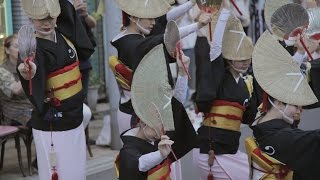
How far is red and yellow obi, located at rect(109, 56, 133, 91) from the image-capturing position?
459cm

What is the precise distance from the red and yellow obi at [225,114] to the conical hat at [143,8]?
0.78 meters

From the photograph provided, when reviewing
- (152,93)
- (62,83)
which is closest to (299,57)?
(152,93)

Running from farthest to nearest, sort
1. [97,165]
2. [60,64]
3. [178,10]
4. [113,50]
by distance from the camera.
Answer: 1. [113,50]
2. [97,165]
3. [178,10]
4. [60,64]

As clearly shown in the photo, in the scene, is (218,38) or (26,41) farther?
(218,38)

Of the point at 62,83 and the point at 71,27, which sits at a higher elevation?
the point at 71,27

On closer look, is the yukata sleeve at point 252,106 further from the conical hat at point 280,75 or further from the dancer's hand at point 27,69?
the dancer's hand at point 27,69

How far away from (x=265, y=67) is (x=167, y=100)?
2.04 feet

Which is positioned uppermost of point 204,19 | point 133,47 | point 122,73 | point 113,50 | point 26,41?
point 204,19

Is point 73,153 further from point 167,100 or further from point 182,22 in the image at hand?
point 182,22

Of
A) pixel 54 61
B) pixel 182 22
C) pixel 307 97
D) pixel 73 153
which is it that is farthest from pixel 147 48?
pixel 182 22

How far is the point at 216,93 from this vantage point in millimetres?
4363

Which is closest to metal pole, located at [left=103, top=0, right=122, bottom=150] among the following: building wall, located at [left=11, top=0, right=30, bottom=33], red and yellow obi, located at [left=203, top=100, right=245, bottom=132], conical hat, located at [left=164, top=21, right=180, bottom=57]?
building wall, located at [left=11, top=0, right=30, bottom=33]

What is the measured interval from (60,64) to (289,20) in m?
1.61

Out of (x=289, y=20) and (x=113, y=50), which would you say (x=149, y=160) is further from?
(x=113, y=50)
